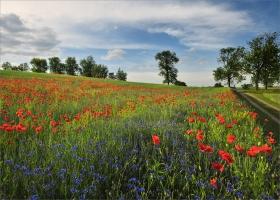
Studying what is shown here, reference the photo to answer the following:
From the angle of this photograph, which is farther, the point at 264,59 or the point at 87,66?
the point at 87,66

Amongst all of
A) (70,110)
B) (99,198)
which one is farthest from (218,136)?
(70,110)

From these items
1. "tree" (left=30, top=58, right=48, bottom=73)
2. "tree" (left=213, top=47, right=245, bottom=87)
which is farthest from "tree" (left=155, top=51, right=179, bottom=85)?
"tree" (left=30, top=58, right=48, bottom=73)

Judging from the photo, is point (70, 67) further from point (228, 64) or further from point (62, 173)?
point (62, 173)

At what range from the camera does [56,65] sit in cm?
13938

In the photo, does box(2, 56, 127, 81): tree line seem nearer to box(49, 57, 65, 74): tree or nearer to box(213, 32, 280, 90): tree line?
box(49, 57, 65, 74): tree

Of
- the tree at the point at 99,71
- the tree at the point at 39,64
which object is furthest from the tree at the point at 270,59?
the tree at the point at 39,64

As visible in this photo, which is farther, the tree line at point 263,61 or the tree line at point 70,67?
the tree line at point 70,67

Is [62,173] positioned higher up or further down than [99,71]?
further down

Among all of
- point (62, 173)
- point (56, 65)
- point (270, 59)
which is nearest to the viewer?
point (62, 173)

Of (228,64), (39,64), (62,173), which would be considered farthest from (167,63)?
(62,173)

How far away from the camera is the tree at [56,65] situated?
138 metres

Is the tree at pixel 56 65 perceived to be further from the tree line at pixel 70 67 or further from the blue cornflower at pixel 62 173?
the blue cornflower at pixel 62 173

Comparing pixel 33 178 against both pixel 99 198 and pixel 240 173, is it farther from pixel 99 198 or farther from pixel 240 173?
pixel 240 173

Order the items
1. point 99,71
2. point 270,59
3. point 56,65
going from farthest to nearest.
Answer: point 56,65, point 99,71, point 270,59
